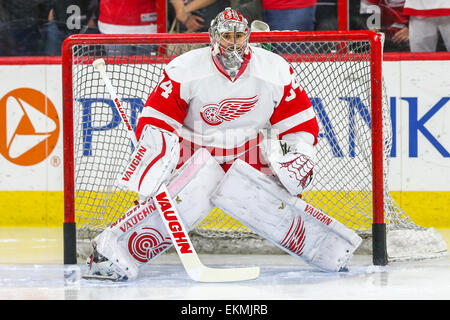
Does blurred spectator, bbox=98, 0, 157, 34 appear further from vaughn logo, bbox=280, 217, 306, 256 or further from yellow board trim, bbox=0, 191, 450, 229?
vaughn logo, bbox=280, 217, 306, 256

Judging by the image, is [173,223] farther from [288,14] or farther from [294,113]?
[288,14]

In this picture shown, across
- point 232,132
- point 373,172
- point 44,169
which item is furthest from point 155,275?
point 44,169

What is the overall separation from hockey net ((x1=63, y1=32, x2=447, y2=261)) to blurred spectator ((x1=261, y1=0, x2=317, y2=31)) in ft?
2.07

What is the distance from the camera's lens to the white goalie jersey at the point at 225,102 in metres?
3.61

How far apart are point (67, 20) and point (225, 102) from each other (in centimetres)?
235

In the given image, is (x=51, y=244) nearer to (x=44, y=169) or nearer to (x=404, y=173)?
(x=44, y=169)

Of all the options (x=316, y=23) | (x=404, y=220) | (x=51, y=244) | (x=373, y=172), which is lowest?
(x=51, y=244)

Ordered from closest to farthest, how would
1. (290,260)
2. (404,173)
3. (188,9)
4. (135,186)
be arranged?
(135,186) < (290,260) < (404,173) < (188,9)

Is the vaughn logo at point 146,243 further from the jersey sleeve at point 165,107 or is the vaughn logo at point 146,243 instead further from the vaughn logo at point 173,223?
the jersey sleeve at point 165,107

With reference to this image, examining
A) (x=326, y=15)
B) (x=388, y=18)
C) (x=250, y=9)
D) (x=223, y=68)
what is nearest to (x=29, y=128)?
(x=250, y=9)

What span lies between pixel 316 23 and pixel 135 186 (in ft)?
7.12

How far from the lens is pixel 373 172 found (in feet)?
12.7
